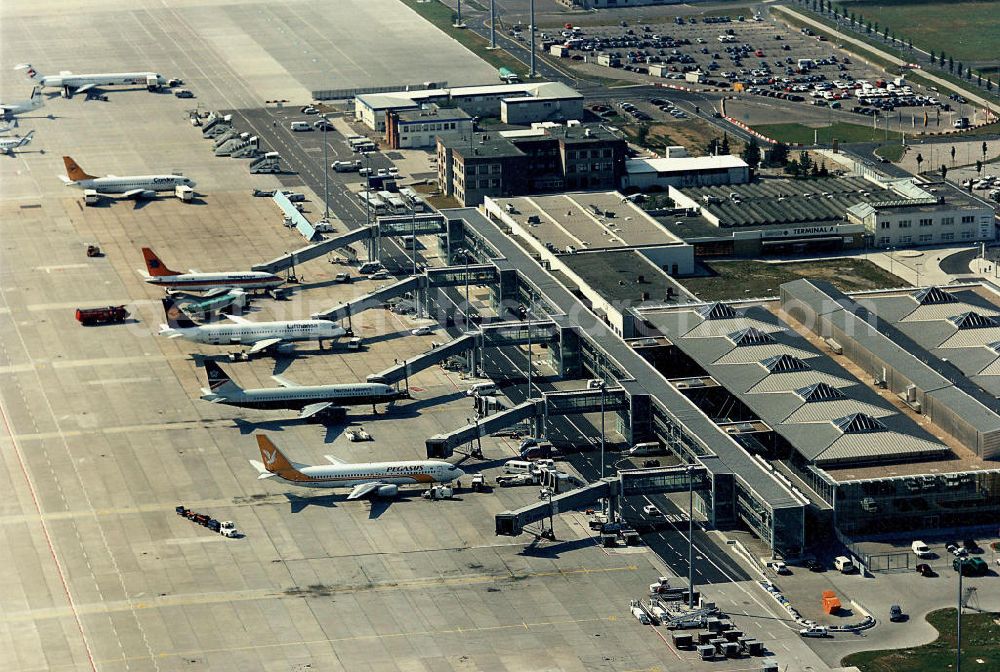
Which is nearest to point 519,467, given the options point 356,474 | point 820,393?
point 356,474

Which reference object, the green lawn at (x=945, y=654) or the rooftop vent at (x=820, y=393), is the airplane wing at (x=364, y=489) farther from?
the green lawn at (x=945, y=654)

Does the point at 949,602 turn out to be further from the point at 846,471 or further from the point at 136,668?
the point at 136,668

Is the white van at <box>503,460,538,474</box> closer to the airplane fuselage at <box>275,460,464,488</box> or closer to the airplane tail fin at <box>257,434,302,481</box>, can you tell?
the airplane fuselage at <box>275,460,464,488</box>

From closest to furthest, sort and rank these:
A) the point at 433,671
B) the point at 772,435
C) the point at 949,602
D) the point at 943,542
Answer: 1. the point at 433,671
2. the point at 949,602
3. the point at 943,542
4. the point at 772,435

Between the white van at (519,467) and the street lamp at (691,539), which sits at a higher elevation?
the street lamp at (691,539)

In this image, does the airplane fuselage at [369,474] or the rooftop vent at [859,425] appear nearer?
the rooftop vent at [859,425]

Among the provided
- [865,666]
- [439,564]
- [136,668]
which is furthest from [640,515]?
[136,668]

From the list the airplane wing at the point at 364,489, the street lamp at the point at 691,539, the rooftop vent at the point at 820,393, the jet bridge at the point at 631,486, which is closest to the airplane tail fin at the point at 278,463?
the airplane wing at the point at 364,489
